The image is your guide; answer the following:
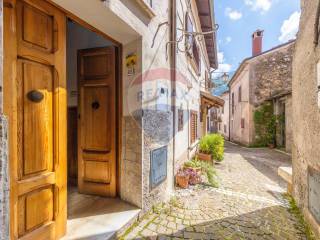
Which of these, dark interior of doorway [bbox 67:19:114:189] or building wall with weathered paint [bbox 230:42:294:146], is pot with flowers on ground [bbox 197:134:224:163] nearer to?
dark interior of doorway [bbox 67:19:114:189]

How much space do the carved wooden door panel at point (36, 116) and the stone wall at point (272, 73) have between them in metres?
14.5

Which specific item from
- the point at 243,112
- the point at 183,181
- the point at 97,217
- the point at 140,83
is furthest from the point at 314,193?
the point at 243,112

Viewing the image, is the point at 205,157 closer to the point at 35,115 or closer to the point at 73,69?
the point at 73,69

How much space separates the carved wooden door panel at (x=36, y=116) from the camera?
1.73 meters

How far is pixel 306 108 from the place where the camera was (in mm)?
3197

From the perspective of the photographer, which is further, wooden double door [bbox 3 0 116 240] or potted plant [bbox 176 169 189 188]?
potted plant [bbox 176 169 189 188]

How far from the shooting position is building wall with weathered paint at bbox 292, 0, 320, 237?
109 inches

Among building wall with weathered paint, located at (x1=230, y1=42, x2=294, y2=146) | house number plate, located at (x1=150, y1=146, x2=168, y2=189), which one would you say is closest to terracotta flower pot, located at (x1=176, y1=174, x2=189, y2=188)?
house number plate, located at (x1=150, y1=146, x2=168, y2=189)

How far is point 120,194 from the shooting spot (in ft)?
11.1

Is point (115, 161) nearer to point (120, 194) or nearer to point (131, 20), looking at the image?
point (120, 194)

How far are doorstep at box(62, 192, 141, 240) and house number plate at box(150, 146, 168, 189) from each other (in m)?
0.59

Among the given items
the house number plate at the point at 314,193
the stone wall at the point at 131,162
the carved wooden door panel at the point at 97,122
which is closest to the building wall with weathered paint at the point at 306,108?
the house number plate at the point at 314,193

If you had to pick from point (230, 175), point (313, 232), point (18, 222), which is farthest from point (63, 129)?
point (230, 175)

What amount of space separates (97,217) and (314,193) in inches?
125
